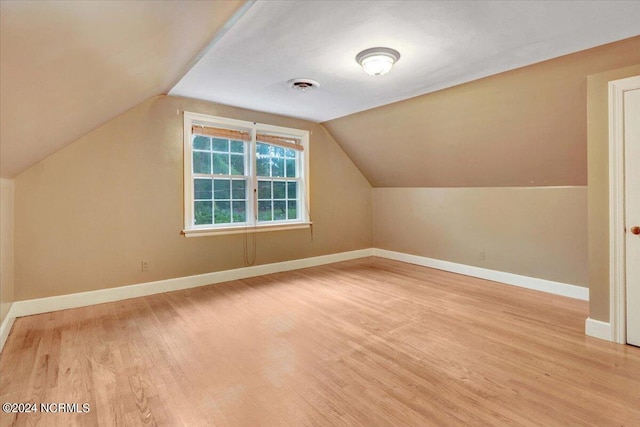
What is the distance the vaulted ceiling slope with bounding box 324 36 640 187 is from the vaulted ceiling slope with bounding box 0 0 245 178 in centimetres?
264

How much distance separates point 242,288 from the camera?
4039mm

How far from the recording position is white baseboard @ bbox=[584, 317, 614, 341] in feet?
8.34

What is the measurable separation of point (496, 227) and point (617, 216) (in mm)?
1887

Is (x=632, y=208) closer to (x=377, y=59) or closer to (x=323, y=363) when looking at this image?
(x=377, y=59)

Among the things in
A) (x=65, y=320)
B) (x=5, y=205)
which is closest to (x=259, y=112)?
(x=5, y=205)

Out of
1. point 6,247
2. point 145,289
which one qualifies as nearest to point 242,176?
point 145,289

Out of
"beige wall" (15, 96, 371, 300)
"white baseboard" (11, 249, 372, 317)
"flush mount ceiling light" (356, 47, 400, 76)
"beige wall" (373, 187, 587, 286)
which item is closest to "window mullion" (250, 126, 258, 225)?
"beige wall" (15, 96, 371, 300)

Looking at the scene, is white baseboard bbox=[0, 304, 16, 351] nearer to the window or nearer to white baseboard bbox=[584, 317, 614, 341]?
the window

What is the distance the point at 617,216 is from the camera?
249 centimetres

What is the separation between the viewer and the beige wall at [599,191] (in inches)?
99.7

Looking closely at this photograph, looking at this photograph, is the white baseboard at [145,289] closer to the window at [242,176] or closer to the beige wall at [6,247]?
the beige wall at [6,247]

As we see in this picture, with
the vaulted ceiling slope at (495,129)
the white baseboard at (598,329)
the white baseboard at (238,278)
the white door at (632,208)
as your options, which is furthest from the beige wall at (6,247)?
the white door at (632,208)

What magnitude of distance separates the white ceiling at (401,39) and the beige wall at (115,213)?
0.74 meters

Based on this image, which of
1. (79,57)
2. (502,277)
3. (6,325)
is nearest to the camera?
(79,57)
